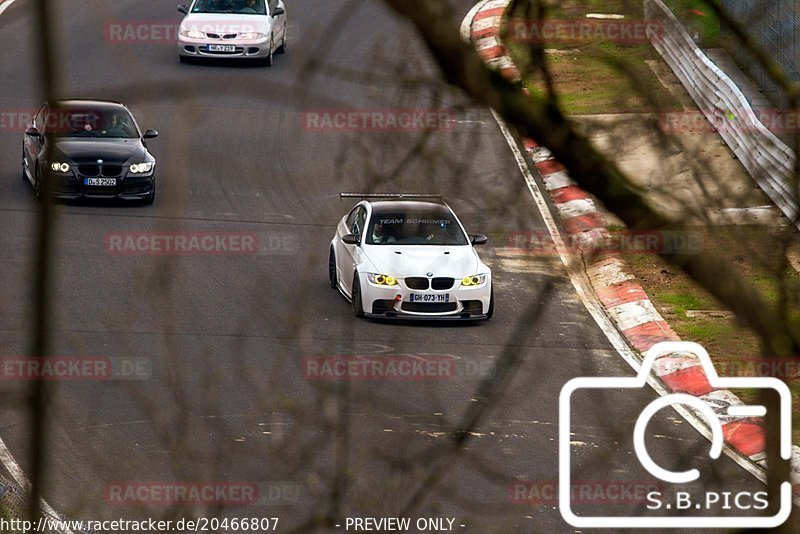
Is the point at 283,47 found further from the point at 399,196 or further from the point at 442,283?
the point at 399,196

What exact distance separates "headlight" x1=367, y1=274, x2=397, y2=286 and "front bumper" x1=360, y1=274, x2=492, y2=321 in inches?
2.1

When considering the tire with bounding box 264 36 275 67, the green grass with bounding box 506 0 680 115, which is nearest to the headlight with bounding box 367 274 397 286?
the green grass with bounding box 506 0 680 115

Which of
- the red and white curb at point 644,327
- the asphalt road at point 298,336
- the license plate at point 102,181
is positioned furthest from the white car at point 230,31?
the red and white curb at point 644,327

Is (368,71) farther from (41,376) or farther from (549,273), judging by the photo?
→ (41,376)

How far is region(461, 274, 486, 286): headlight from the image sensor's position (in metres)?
17.0

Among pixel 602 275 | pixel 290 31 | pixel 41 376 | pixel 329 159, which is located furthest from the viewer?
pixel 290 31

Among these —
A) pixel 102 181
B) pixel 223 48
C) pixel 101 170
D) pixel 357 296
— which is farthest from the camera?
pixel 223 48

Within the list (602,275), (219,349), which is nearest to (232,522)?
(219,349)

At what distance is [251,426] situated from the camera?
5.34 metres

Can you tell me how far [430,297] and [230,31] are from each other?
572 inches

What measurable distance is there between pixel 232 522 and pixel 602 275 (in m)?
11.0
